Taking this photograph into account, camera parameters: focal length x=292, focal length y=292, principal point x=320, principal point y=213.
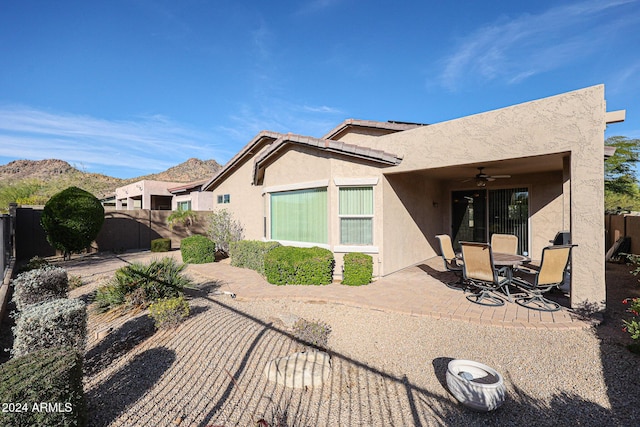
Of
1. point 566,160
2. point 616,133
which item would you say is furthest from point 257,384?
point 616,133

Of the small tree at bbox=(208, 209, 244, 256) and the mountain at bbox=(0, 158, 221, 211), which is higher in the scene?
the mountain at bbox=(0, 158, 221, 211)

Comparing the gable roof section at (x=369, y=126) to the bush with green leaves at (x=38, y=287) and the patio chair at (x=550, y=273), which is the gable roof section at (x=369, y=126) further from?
the bush with green leaves at (x=38, y=287)

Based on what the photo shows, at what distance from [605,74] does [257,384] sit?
53.0 ft

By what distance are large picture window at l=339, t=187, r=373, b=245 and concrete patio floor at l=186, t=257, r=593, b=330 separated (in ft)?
4.38

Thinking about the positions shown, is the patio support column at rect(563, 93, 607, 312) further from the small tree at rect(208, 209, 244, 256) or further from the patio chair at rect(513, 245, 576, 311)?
the small tree at rect(208, 209, 244, 256)

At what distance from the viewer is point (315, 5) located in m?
11.1

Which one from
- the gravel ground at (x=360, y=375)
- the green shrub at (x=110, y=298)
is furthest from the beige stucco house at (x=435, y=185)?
the green shrub at (x=110, y=298)

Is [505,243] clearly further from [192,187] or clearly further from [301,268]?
[192,187]

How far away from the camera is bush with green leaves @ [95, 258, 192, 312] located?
20.7ft

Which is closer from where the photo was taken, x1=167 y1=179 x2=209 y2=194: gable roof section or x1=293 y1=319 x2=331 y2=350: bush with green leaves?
x1=293 y1=319 x2=331 y2=350: bush with green leaves

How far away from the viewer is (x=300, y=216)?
32.5ft

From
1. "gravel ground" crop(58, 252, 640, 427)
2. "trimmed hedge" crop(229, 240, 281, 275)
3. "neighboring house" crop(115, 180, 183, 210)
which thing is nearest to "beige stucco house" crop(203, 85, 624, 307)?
"trimmed hedge" crop(229, 240, 281, 275)

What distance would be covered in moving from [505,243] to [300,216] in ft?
20.8

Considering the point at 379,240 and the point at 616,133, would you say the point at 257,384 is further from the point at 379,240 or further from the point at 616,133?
the point at 616,133
